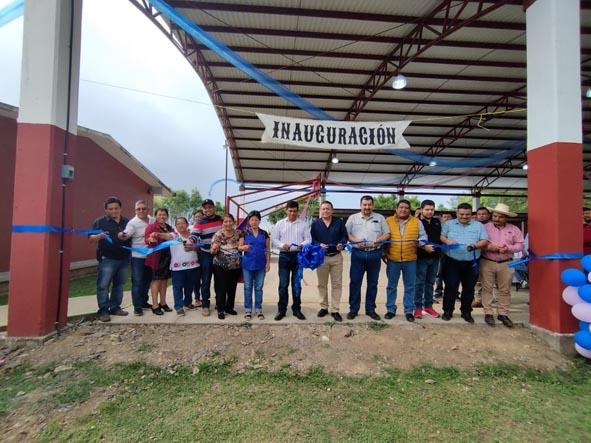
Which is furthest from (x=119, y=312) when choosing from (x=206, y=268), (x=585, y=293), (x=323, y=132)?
(x=585, y=293)

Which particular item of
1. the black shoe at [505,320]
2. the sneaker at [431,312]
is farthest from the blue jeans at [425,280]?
the black shoe at [505,320]

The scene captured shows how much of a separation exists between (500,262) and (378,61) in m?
5.57

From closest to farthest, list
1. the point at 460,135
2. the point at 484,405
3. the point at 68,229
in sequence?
the point at 484,405 → the point at 68,229 → the point at 460,135

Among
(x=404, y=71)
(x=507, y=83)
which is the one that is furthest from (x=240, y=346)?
(x=507, y=83)

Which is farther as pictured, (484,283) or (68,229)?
(484,283)

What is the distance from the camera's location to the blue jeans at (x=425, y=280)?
455 centimetres

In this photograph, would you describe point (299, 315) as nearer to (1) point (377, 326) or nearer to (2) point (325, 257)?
(2) point (325, 257)

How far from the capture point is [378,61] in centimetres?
740

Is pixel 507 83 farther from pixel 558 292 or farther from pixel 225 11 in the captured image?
pixel 225 11

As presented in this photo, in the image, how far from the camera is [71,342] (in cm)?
360

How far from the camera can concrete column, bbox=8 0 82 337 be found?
357cm

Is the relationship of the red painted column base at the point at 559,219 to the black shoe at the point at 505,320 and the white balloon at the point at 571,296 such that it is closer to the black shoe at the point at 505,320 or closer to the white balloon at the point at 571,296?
the white balloon at the point at 571,296

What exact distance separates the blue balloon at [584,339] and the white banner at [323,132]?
12.0 feet

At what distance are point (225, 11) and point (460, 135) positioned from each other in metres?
9.26
